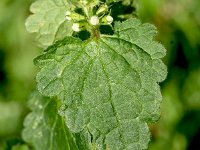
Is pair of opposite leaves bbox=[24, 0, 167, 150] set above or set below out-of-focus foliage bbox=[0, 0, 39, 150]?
above

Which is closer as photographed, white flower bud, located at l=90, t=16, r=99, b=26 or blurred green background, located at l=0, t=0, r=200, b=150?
white flower bud, located at l=90, t=16, r=99, b=26

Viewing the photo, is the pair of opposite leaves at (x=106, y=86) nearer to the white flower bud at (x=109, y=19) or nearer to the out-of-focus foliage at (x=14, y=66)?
the white flower bud at (x=109, y=19)

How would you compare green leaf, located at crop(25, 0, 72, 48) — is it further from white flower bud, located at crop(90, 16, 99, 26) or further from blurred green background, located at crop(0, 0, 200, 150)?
blurred green background, located at crop(0, 0, 200, 150)

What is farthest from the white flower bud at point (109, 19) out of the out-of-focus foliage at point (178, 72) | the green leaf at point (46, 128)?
the out-of-focus foliage at point (178, 72)

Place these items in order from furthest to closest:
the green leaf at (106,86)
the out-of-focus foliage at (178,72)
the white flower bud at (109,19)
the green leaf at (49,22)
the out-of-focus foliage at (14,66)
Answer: the out-of-focus foliage at (14,66) → the out-of-focus foliage at (178,72) → the green leaf at (49,22) → the white flower bud at (109,19) → the green leaf at (106,86)

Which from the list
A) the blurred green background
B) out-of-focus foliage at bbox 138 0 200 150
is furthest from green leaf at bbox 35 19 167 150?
the blurred green background

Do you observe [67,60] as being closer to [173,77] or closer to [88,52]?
[88,52]
